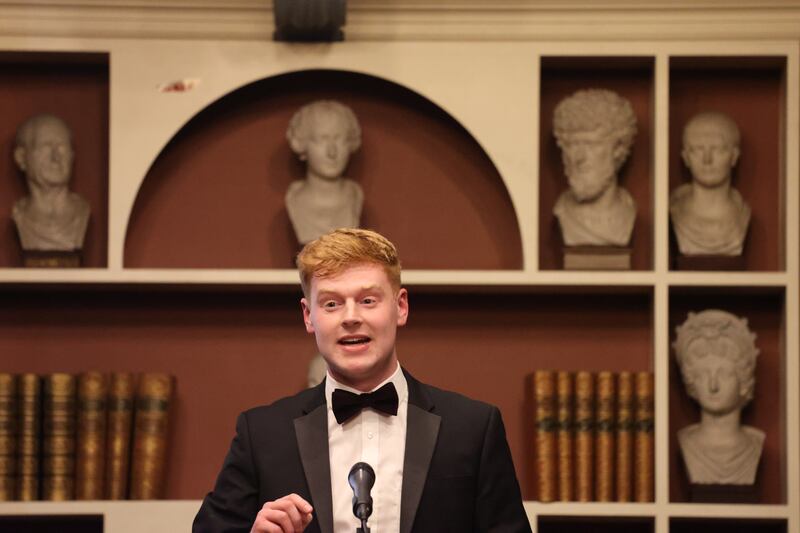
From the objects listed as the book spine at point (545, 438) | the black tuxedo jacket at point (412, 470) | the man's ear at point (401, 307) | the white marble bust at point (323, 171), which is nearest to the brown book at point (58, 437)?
the white marble bust at point (323, 171)

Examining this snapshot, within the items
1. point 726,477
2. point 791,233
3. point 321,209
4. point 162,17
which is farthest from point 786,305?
point 162,17

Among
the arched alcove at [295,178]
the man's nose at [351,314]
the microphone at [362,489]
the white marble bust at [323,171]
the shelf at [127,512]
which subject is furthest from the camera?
the arched alcove at [295,178]

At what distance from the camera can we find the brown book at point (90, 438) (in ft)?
12.0

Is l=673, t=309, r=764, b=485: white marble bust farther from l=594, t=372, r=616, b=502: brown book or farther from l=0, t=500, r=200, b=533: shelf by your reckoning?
l=0, t=500, r=200, b=533: shelf

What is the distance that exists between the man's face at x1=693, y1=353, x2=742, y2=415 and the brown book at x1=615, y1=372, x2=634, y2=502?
19 centimetres

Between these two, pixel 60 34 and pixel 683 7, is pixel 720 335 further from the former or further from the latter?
pixel 60 34

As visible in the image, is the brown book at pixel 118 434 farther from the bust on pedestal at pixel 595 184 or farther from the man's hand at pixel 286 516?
the man's hand at pixel 286 516

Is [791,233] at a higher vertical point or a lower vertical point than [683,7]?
lower

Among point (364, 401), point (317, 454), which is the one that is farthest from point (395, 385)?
point (317, 454)

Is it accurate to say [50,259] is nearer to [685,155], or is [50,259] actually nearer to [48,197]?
[48,197]

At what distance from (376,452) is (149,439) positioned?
62.8 inches

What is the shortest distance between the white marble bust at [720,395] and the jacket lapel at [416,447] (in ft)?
5.24

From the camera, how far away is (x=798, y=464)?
3691 millimetres

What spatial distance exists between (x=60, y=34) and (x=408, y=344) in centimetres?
124
